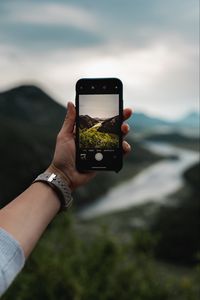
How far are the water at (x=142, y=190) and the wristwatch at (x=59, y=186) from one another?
45.8 m

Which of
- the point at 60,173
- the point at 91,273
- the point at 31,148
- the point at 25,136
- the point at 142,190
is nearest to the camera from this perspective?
the point at 60,173

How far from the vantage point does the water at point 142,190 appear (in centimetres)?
5388

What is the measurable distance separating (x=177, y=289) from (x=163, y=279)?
1.65 feet

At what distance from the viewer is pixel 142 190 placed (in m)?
63.5

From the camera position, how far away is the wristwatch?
7.42ft

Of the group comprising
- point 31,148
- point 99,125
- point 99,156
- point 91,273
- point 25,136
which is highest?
point 99,125

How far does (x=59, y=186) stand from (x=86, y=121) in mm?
366

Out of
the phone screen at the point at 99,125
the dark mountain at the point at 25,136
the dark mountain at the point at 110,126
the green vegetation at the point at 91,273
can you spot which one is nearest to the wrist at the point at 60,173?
the phone screen at the point at 99,125

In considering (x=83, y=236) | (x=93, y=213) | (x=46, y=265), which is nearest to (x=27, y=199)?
(x=46, y=265)

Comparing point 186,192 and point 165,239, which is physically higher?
point 165,239

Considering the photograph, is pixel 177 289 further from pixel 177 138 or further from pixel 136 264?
pixel 177 138

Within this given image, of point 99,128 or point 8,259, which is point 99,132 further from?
point 8,259

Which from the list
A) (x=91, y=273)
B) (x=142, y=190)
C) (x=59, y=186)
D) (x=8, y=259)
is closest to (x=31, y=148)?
(x=142, y=190)

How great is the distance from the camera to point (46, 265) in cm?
1605
